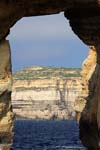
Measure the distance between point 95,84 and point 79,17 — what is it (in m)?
6.01

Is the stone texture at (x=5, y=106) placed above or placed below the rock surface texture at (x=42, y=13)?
below

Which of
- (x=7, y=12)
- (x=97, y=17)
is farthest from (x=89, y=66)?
(x=7, y=12)

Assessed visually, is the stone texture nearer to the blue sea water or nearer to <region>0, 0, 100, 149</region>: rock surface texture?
<region>0, 0, 100, 149</region>: rock surface texture

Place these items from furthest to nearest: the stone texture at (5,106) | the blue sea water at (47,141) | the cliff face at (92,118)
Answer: the blue sea water at (47,141) < the cliff face at (92,118) < the stone texture at (5,106)

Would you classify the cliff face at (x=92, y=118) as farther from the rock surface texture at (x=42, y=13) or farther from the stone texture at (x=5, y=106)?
the stone texture at (x=5, y=106)

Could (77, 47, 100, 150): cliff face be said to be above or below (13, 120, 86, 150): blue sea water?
above

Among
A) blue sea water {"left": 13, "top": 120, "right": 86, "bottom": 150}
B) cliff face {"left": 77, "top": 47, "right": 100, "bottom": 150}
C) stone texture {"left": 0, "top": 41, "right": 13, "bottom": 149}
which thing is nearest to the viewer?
stone texture {"left": 0, "top": 41, "right": 13, "bottom": 149}

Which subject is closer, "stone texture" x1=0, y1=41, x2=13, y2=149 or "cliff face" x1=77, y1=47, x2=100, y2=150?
"stone texture" x1=0, y1=41, x2=13, y2=149

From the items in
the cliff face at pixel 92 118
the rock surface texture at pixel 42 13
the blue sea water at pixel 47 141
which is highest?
the rock surface texture at pixel 42 13

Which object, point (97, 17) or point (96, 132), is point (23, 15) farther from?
point (96, 132)

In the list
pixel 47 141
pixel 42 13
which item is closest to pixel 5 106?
pixel 42 13

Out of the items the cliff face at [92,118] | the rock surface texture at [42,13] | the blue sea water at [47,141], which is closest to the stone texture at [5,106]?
the rock surface texture at [42,13]

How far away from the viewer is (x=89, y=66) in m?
66.8

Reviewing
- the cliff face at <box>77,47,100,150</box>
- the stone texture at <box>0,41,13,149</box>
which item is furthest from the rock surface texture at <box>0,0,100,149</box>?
the cliff face at <box>77,47,100,150</box>
